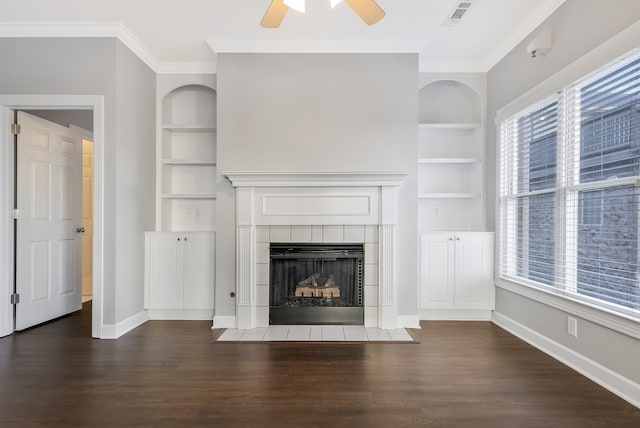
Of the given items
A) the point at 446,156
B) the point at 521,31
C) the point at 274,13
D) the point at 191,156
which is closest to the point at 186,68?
the point at 191,156

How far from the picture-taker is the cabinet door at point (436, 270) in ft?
11.8

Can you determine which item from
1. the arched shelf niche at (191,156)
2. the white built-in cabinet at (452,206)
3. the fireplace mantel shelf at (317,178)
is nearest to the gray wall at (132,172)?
the arched shelf niche at (191,156)

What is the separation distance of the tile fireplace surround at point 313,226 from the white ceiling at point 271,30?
4.32 ft

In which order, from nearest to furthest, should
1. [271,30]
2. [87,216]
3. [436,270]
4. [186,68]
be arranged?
1. [271,30]
2. [436,270]
3. [186,68]
4. [87,216]

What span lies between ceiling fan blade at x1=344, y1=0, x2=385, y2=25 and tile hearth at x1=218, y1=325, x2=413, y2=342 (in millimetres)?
2425

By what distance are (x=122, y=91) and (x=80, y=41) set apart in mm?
517

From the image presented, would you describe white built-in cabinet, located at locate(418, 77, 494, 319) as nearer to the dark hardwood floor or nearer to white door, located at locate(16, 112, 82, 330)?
Result: the dark hardwood floor

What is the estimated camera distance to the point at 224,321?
342 cm

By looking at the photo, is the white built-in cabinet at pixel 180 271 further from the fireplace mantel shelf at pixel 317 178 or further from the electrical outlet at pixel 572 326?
the electrical outlet at pixel 572 326

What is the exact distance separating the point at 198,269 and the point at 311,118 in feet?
6.21

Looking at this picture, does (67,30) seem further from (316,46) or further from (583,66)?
(583,66)

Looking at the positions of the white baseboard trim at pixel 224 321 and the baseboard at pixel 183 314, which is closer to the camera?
the white baseboard trim at pixel 224 321

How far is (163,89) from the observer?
3.83 metres

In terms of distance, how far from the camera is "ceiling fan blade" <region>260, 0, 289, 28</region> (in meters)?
2.08
